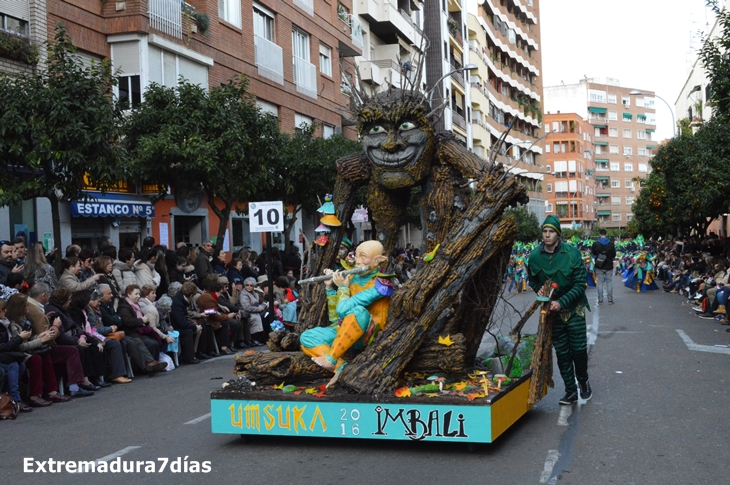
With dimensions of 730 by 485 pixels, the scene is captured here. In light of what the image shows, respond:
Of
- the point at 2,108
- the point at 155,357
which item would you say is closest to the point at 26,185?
the point at 2,108

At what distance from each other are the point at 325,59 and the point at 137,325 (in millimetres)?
23892

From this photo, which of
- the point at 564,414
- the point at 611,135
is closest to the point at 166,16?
the point at 564,414

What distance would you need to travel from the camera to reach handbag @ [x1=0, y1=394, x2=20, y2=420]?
9461 millimetres

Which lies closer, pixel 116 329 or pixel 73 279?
pixel 116 329

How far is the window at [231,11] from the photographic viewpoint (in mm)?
26766

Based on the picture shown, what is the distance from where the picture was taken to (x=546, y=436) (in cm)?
733

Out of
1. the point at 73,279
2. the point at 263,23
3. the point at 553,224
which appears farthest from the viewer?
the point at 263,23

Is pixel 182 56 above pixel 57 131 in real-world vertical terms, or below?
above

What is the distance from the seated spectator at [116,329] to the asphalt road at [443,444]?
3.47 ft

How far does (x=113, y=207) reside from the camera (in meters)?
20.8

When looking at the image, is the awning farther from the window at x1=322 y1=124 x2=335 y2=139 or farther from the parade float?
the window at x1=322 y1=124 x2=335 y2=139

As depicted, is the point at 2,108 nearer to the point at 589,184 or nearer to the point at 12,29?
the point at 12,29

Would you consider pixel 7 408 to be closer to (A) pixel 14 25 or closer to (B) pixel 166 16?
(A) pixel 14 25

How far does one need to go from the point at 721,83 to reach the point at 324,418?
13083 mm
